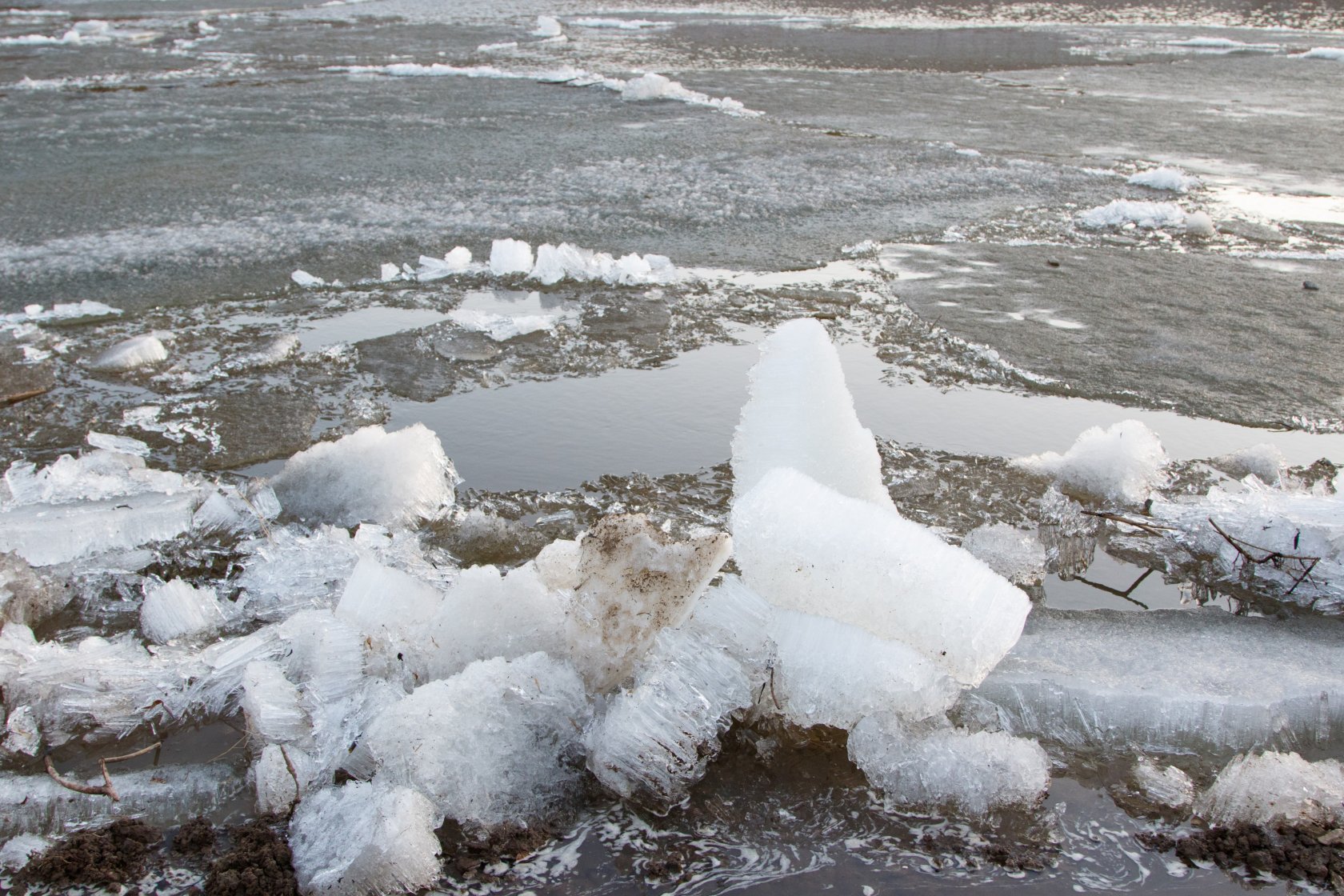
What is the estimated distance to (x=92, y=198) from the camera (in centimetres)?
577

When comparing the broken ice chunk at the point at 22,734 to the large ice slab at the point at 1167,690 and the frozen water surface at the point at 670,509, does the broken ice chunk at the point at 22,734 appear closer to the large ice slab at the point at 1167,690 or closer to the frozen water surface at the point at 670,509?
the frozen water surface at the point at 670,509

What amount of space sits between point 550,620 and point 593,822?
427 mm

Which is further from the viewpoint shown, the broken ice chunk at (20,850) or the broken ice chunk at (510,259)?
the broken ice chunk at (510,259)

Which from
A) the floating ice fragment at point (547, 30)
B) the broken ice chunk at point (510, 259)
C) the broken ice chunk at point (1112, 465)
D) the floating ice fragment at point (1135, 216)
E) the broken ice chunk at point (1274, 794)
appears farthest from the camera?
the floating ice fragment at point (547, 30)

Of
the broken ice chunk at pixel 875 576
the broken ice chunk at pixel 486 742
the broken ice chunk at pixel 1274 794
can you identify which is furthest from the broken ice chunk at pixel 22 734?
the broken ice chunk at pixel 1274 794

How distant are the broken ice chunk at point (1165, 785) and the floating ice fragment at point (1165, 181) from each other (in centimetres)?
529

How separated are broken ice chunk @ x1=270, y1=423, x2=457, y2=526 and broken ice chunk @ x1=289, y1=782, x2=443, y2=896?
3.56ft

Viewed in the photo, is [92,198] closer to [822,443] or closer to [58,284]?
[58,284]

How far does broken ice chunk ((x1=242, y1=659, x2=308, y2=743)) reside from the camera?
6.11 feet

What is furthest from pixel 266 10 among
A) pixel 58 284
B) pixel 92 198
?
pixel 58 284

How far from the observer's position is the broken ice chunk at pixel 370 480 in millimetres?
2719

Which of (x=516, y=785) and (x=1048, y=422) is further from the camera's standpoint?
(x=1048, y=422)

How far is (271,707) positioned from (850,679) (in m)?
1.05

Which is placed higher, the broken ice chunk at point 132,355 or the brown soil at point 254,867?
the broken ice chunk at point 132,355
